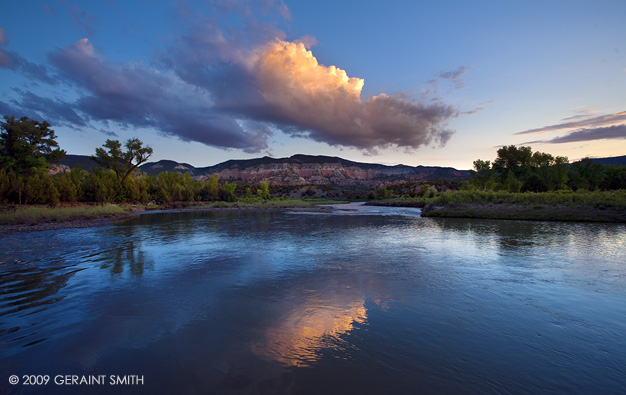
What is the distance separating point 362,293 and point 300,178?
182692 millimetres

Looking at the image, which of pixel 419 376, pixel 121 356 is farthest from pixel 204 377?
pixel 419 376

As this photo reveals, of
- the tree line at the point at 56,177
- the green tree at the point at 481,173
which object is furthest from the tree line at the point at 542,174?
the tree line at the point at 56,177

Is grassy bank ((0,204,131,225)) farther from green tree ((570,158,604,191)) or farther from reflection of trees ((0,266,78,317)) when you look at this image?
green tree ((570,158,604,191))

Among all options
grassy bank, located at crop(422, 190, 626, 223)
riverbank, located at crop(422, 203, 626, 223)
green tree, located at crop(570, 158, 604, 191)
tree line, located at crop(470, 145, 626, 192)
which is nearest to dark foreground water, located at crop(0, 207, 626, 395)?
riverbank, located at crop(422, 203, 626, 223)

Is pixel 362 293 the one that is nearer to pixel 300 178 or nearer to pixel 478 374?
pixel 478 374

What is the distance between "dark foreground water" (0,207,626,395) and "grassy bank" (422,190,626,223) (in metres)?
21.1

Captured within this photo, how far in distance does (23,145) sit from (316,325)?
59839 millimetres

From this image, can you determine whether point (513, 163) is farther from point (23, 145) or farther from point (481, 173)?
point (23, 145)

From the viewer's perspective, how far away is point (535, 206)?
3319 centimetres

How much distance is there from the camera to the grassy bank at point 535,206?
2894cm

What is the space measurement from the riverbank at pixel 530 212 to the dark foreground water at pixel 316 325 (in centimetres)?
2071

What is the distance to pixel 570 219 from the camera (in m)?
29.3

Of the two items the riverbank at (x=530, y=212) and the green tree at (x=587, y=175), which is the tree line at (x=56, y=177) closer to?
the riverbank at (x=530, y=212)

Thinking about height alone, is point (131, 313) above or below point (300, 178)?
below
